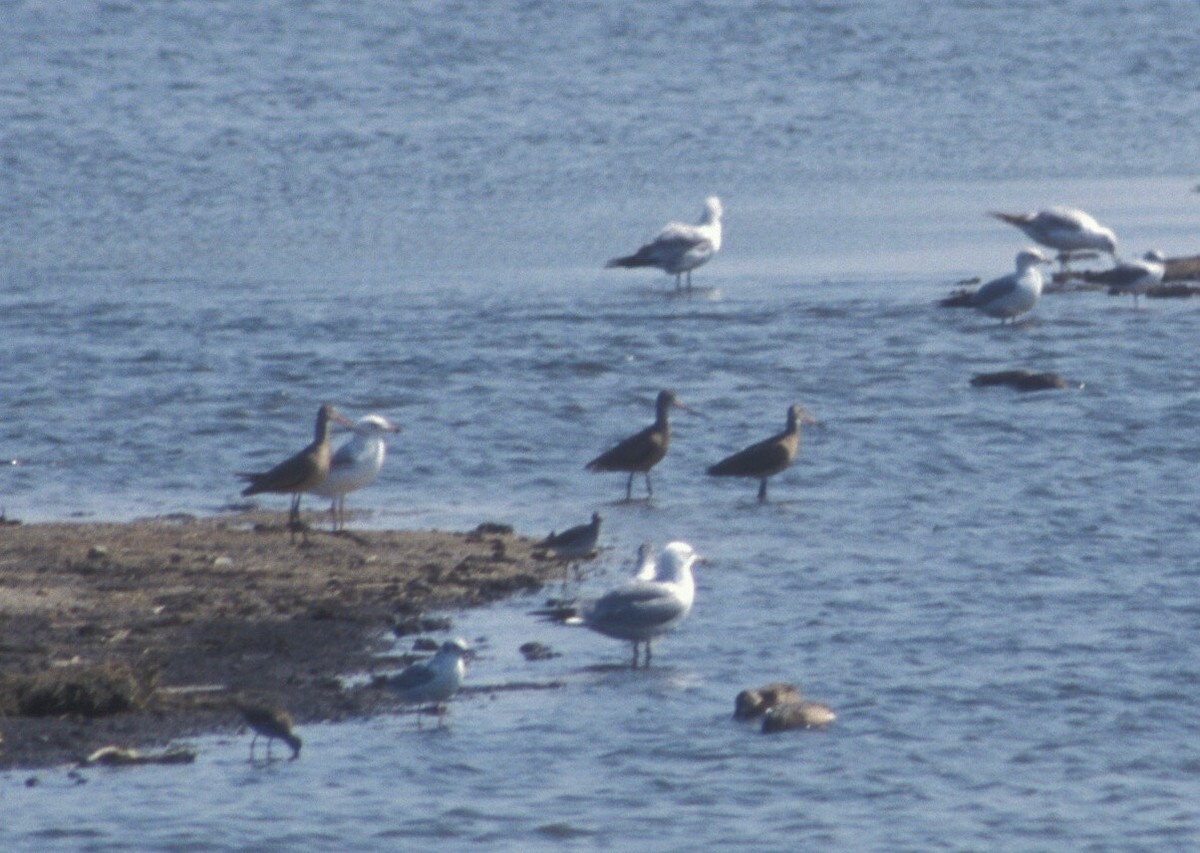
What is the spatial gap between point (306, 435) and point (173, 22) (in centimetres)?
2962

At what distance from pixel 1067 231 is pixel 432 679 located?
1465 cm

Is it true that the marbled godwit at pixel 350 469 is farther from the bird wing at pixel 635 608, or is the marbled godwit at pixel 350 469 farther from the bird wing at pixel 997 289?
the bird wing at pixel 997 289

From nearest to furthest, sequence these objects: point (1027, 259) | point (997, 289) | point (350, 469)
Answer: point (350, 469)
point (997, 289)
point (1027, 259)

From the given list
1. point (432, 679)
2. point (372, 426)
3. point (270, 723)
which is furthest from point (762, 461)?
point (270, 723)

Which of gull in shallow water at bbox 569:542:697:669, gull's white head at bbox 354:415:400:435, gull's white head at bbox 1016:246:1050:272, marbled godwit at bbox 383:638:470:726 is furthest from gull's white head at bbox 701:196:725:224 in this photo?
marbled godwit at bbox 383:638:470:726

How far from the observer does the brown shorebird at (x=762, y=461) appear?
1546cm

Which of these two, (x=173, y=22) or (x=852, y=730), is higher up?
(x=173, y=22)

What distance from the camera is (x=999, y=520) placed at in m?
14.6

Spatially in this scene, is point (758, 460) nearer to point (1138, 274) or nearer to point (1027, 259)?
point (1027, 259)

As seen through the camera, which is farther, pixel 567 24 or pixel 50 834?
pixel 567 24

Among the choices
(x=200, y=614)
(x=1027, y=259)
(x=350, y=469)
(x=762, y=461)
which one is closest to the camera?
(x=200, y=614)

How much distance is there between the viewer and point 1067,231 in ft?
77.9

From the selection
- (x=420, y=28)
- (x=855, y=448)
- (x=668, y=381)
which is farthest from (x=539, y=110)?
(x=855, y=448)

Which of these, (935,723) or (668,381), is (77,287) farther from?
(935,723)
